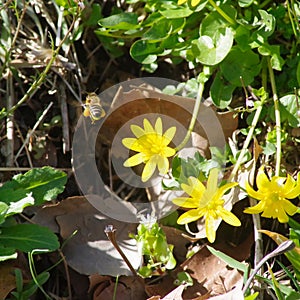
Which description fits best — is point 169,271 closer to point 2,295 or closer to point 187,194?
point 187,194

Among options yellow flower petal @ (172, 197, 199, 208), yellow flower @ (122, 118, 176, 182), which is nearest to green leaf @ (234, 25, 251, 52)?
yellow flower @ (122, 118, 176, 182)

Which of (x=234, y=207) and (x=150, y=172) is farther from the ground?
(x=150, y=172)

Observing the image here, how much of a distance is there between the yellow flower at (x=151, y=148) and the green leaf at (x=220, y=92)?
0.87ft

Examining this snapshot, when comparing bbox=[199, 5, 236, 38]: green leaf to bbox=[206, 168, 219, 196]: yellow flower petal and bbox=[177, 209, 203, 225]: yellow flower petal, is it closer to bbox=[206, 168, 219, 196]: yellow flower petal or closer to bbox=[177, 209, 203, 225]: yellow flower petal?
bbox=[206, 168, 219, 196]: yellow flower petal

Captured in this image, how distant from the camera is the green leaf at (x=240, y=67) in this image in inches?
106

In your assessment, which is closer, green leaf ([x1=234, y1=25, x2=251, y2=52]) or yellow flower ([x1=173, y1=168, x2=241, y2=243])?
yellow flower ([x1=173, y1=168, x2=241, y2=243])

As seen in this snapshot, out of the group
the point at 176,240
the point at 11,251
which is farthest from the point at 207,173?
the point at 11,251

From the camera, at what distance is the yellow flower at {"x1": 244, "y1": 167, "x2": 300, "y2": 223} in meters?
2.27

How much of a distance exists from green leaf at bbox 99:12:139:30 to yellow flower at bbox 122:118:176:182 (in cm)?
49

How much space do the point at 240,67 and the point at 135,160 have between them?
64cm

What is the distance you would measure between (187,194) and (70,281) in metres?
0.63

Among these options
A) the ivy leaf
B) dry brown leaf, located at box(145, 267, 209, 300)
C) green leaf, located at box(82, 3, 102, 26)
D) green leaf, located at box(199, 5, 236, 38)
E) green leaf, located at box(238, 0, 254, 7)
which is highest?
green leaf, located at box(238, 0, 254, 7)

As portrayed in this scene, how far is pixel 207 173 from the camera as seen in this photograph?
2.54 meters

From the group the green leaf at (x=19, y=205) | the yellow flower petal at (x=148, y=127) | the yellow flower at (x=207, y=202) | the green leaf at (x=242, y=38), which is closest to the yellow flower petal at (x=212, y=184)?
the yellow flower at (x=207, y=202)
